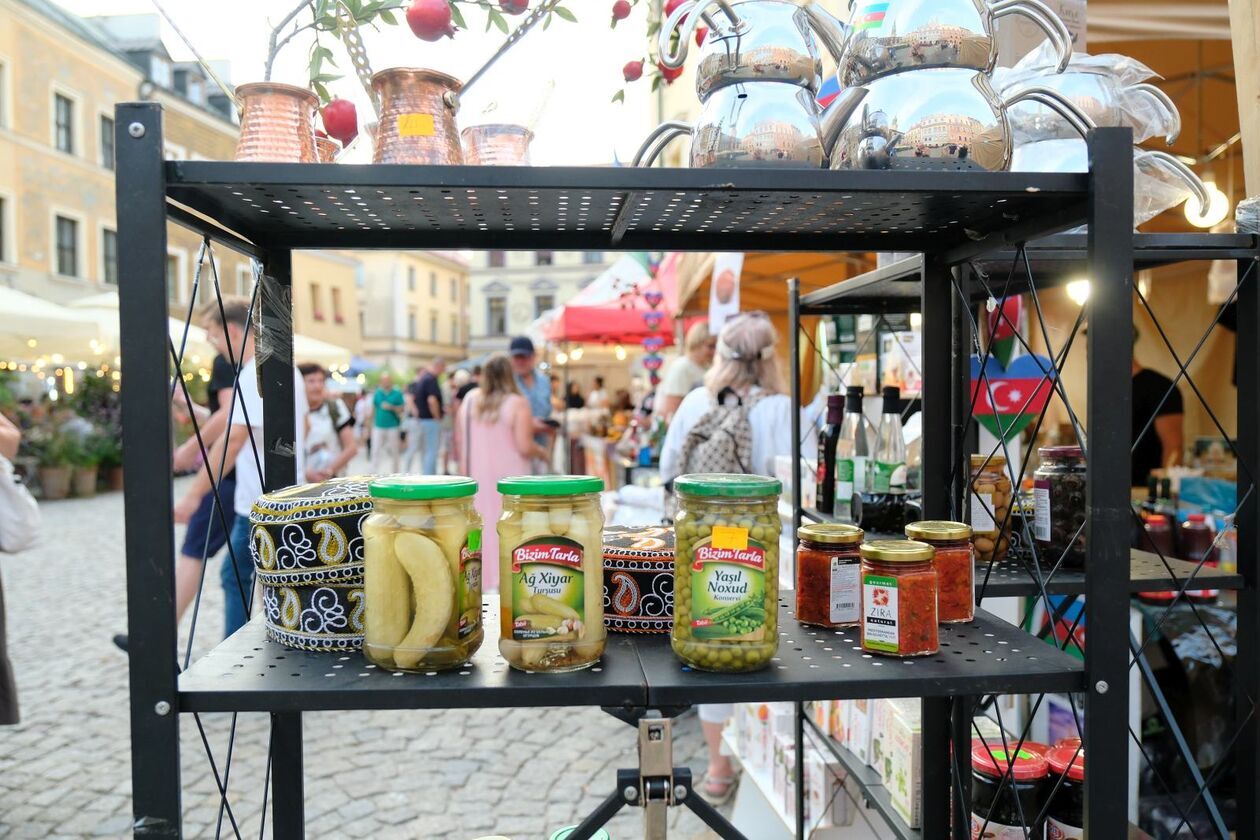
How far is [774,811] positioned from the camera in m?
2.87

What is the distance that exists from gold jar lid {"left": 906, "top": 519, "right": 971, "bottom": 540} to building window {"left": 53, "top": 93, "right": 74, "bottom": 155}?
23346 mm

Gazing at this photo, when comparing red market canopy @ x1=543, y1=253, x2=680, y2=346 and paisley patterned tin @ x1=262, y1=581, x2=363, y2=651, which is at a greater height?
red market canopy @ x1=543, y1=253, x2=680, y2=346

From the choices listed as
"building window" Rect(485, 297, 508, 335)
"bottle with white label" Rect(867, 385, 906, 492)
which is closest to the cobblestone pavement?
"bottle with white label" Rect(867, 385, 906, 492)

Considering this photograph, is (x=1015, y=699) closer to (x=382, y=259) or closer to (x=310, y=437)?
(x=310, y=437)

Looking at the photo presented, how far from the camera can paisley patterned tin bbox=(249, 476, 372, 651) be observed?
4.06 ft

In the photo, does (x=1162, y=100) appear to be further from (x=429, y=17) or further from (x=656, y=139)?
(x=429, y=17)

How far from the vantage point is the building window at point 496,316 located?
5016cm

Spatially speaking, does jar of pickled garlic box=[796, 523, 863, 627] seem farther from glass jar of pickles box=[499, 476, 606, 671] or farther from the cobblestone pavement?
the cobblestone pavement

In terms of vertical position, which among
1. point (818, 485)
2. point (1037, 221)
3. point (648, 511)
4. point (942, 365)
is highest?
point (1037, 221)

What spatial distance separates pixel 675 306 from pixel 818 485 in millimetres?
5957

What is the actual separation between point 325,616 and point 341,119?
2.32 ft

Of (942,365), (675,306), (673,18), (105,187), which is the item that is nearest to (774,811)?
(942,365)

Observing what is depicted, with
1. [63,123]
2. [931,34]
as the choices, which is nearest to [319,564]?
[931,34]

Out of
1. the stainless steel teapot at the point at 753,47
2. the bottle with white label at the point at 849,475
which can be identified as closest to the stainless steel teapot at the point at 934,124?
the stainless steel teapot at the point at 753,47
